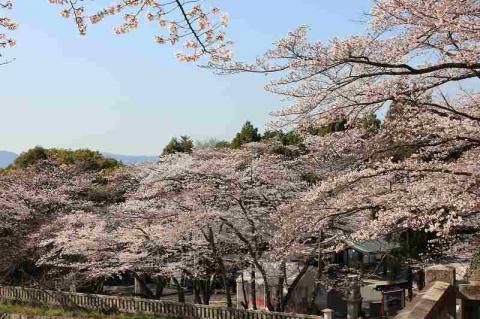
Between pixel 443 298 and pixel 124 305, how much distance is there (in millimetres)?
14385

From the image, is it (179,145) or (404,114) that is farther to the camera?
(179,145)

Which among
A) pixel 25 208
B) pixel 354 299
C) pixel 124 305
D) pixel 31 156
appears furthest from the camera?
pixel 31 156

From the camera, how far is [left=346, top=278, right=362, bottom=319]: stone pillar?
16.1 meters

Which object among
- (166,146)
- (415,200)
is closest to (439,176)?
(415,200)

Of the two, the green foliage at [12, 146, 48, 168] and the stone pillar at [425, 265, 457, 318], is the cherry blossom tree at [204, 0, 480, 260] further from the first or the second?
the green foliage at [12, 146, 48, 168]

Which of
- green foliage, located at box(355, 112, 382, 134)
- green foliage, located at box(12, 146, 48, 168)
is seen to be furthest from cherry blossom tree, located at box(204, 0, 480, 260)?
green foliage, located at box(12, 146, 48, 168)

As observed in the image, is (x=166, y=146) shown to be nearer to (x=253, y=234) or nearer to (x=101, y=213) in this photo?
(x=101, y=213)

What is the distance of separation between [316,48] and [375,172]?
176cm

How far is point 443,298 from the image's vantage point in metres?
5.97

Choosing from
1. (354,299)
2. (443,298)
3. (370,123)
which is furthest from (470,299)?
(354,299)

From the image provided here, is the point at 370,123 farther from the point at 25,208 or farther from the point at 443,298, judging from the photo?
the point at 25,208

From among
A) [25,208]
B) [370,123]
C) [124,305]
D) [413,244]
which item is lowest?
[124,305]

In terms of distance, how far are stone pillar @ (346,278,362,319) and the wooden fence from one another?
245cm

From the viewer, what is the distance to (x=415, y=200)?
6.55 meters
